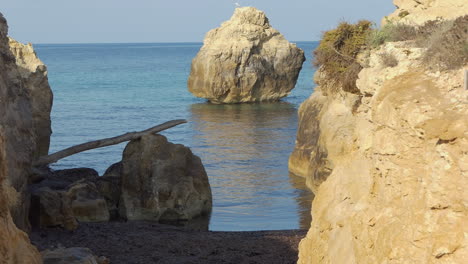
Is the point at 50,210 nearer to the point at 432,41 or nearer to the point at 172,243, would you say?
the point at 172,243

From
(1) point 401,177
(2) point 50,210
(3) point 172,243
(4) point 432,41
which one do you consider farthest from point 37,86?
(1) point 401,177

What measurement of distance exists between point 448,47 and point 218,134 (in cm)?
3511

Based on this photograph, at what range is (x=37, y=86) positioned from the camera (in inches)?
1160

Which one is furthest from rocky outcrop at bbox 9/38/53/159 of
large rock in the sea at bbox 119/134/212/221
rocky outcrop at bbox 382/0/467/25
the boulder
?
rocky outcrop at bbox 382/0/467/25

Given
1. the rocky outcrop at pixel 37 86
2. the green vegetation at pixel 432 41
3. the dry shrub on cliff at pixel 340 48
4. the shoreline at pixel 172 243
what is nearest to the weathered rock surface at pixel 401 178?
the green vegetation at pixel 432 41

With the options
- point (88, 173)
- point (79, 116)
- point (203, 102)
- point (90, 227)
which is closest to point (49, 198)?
point (90, 227)

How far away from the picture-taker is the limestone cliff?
8789 mm

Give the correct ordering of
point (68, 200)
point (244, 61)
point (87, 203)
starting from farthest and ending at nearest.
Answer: point (244, 61) < point (87, 203) < point (68, 200)

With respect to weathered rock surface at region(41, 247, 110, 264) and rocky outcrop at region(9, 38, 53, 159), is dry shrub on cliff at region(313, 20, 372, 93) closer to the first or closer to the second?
rocky outcrop at region(9, 38, 53, 159)

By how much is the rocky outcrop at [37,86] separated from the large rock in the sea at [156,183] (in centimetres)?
647

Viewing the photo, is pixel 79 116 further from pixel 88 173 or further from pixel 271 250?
pixel 271 250

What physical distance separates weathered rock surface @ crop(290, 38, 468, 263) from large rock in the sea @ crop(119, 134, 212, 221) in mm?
11087

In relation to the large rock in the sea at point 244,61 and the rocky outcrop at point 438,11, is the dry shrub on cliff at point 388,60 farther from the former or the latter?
the large rock in the sea at point 244,61

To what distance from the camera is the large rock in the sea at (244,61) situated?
195 ft
